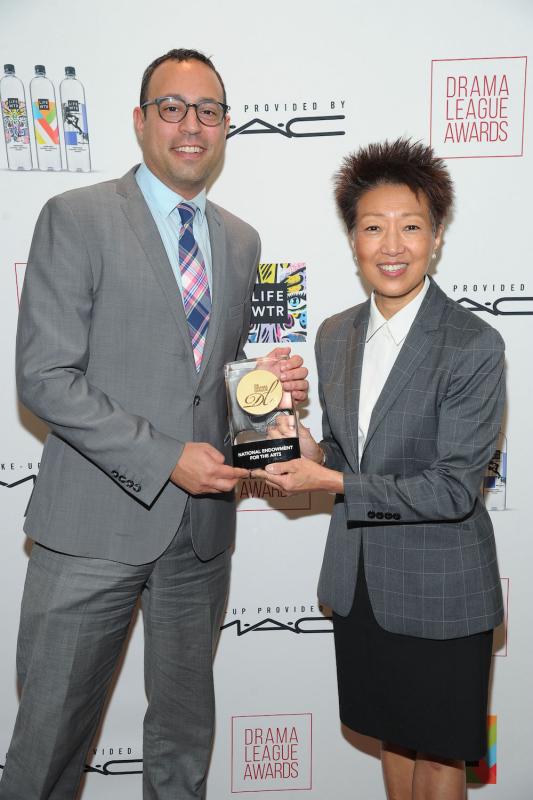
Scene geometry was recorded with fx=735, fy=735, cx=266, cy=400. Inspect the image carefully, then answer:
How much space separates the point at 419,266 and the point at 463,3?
3.24ft

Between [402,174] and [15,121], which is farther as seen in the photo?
[15,121]

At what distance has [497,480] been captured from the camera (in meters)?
2.50

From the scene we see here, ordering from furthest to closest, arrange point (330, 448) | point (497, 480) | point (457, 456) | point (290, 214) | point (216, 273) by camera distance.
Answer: point (497, 480) → point (290, 214) → point (330, 448) → point (216, 273) → point (457, 456)

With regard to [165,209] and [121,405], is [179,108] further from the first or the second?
[121,405]

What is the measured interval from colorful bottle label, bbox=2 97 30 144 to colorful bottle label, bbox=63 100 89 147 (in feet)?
0.40

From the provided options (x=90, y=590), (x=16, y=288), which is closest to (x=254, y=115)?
(x=16, y=288)

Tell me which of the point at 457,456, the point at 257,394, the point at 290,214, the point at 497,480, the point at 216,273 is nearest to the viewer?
the point at 457,456

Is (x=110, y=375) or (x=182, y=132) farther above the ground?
(x=182, y=132)

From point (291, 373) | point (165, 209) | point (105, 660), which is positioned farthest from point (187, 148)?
point (105, 660)

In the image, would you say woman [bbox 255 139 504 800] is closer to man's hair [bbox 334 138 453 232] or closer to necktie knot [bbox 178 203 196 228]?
man's hair [bbox 334 138 453 232]

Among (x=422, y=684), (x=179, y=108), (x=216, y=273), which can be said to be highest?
(x=179, y=108)

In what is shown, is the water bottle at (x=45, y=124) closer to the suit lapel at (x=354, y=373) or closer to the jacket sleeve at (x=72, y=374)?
the jacket sleeve at (x=72, y=374)

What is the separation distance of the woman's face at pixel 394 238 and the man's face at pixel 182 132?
0.43m

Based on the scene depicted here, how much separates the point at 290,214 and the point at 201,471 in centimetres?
98
